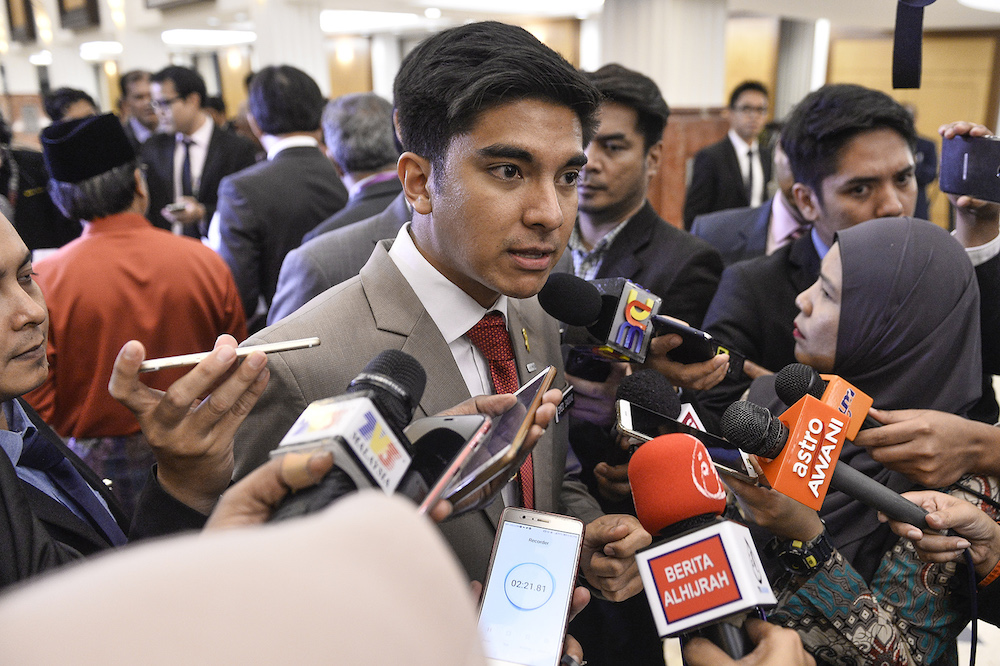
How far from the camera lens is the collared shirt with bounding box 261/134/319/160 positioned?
11.0ft

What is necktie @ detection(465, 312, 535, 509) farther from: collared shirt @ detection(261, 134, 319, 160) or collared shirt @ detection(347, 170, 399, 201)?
collared shirt @ detection(261, 134, 319, 160)

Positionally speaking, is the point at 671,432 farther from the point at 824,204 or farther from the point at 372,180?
the point at 372,180

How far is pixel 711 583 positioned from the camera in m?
0.85

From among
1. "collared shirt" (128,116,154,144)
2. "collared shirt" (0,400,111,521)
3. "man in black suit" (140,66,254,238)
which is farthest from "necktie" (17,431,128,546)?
"collared shirt" (128,116,154,144)

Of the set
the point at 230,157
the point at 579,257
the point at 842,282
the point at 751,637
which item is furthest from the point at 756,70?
the point at 751,637

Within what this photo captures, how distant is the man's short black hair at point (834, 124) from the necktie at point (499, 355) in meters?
1.27

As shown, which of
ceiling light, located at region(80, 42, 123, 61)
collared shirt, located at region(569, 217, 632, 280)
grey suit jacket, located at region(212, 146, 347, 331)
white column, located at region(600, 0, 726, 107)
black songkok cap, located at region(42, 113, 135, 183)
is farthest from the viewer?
ceiling light, located at region(80, 42, 123, 61)

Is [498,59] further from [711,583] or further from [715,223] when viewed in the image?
[715,223]

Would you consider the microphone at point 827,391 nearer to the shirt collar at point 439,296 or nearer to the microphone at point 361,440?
the shirt collar at point 439,296

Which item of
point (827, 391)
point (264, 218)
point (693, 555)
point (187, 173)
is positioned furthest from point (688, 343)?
point (187, 173)

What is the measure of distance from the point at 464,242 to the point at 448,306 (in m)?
0.14

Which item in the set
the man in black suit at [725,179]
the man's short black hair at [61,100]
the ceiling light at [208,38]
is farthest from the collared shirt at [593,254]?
the ceiling light at [208,38]

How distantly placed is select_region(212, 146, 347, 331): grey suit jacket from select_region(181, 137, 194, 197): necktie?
1.78m

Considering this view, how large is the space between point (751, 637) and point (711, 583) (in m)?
0.16
